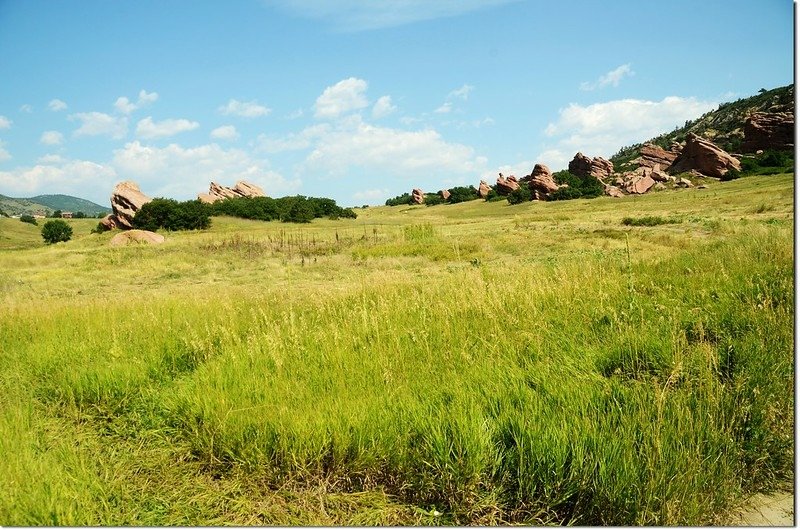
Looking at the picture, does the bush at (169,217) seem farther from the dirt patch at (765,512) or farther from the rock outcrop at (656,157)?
the rock outcrop at (656,157)

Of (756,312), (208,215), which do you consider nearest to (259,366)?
(756,312)

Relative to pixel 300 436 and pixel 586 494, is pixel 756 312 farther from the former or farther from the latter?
pixel 300 436

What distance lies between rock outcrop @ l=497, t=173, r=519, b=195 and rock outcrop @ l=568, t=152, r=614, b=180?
45.9 ft

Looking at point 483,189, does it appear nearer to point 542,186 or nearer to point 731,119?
point 542,186

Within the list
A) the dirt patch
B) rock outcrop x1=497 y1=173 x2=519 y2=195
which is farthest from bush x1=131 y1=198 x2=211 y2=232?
rock outcrop x1=497 y1=173 x2=519 y2=195

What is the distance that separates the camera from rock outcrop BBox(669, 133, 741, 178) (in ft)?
238

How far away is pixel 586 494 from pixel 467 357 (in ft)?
4.94

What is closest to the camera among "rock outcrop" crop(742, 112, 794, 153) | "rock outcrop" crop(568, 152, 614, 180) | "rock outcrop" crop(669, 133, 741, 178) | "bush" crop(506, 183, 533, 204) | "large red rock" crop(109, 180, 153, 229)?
"large red rock" crop(109, 180, 153, 229)

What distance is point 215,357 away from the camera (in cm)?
482

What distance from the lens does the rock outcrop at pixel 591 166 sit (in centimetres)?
A: 9494

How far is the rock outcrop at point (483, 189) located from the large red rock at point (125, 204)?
6812 centimetres

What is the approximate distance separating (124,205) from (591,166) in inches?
3400

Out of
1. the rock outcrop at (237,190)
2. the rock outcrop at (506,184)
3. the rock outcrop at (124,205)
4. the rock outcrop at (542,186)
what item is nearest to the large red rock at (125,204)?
the rock outcrop at (124,205)

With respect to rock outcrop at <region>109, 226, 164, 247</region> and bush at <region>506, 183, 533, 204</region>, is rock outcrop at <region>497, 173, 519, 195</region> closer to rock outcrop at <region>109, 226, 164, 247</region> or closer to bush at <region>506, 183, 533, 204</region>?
bush at <region>506, 183, 533, 204</region>
